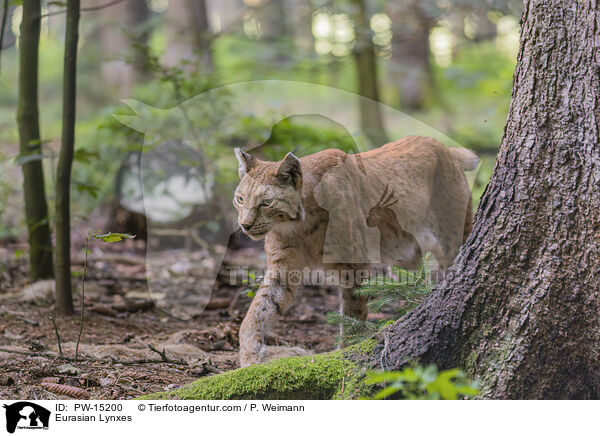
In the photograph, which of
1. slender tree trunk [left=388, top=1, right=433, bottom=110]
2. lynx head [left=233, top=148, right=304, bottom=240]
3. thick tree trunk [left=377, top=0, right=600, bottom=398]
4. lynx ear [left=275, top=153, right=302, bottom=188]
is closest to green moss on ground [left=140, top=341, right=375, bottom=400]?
thick tree trunk [left=377, top=0, right=600, bottom=398]

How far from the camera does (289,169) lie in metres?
3.70

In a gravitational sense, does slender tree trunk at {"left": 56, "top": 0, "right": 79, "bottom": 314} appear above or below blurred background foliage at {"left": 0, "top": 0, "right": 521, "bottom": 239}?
below

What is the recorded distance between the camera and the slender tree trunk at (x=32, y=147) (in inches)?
195

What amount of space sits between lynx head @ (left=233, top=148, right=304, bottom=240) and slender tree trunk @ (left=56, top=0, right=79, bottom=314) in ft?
5.47

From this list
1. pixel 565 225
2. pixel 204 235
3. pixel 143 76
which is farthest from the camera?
pixel 143 76

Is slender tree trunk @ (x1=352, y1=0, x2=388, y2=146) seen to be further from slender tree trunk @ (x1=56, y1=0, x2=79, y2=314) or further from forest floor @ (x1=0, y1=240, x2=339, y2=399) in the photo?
slender tree trunk @ (x1=56, y1=0, x2=79, y2=314)

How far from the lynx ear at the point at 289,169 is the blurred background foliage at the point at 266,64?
1788 millimetres

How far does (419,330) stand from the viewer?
304 centimetres

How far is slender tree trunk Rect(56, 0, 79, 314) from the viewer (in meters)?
4.47

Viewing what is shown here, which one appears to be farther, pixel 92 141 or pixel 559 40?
pixel 92 141

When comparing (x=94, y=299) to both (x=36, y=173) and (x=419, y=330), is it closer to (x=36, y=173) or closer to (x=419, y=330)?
(x=36, y=173)
